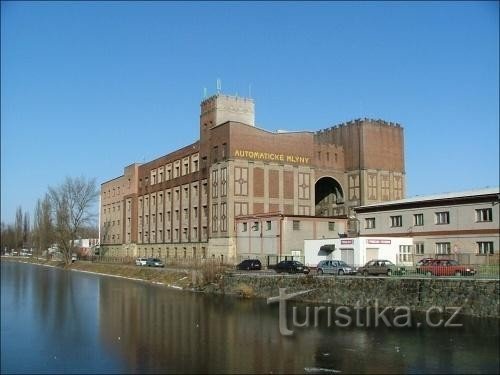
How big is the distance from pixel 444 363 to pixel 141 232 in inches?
3682

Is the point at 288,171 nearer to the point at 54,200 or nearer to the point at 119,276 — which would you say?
the point at 119,276

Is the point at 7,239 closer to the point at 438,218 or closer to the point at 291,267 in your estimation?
the point at 291,267

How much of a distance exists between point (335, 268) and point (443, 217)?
471 inches

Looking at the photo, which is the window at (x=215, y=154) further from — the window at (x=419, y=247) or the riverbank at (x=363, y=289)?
the window at (x=419, y=247)

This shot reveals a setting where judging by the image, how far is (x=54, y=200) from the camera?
108m

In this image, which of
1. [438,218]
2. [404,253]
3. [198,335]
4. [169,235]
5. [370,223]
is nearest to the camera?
[198,335]

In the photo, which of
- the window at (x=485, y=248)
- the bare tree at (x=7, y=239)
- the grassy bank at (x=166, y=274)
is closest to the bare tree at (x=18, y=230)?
the bare tree at (x=7, y=239)

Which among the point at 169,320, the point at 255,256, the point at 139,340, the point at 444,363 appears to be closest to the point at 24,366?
the point at 139,340

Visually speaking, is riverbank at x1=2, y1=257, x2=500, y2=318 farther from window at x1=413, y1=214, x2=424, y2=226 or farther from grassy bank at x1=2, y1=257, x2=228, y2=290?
window at x1=413, y1=214, x2=424, y2=226

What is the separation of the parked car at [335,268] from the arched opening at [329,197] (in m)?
40.4

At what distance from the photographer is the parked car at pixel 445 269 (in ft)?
128

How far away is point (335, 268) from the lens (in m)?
48.5

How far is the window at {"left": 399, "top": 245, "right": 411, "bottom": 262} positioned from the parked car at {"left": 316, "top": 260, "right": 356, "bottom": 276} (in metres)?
7.65

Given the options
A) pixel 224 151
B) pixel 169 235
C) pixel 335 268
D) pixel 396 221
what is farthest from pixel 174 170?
pixel 335 268
